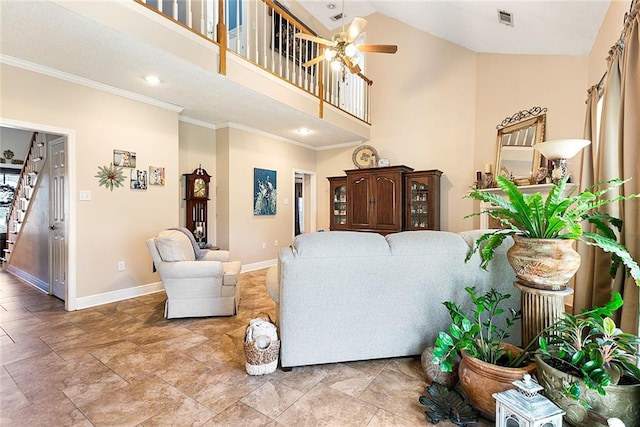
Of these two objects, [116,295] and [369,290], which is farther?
[116,295]

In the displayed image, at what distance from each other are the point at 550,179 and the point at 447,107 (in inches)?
85.4

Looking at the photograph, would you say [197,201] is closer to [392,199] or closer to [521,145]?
[392,199]

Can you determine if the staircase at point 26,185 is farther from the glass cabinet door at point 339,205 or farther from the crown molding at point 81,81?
the glass cabinet door at point 339,205

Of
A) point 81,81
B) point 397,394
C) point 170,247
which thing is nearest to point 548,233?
point 397,394

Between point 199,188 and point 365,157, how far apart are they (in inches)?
126

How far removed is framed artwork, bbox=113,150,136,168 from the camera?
3463 mm

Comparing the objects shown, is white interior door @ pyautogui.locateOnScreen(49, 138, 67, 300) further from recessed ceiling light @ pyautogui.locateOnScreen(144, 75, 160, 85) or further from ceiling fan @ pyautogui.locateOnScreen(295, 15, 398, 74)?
ceiling fan @ pyautogui.locateOnScreen(295, 15, 398, 74)

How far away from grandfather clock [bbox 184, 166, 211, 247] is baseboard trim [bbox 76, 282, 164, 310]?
92 centimetres

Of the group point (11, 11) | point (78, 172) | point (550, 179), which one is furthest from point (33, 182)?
point (550, 179)

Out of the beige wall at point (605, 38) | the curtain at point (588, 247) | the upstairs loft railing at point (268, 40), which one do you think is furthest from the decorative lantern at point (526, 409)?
the upstairs loft railing at point (268, 40)

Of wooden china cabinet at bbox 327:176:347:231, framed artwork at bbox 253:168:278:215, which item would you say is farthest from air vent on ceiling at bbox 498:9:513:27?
framed artwork at bbox 253:168:278:215

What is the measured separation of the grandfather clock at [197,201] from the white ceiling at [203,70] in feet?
3.19

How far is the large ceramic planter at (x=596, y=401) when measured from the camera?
1.15m

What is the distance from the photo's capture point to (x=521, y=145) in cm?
392
